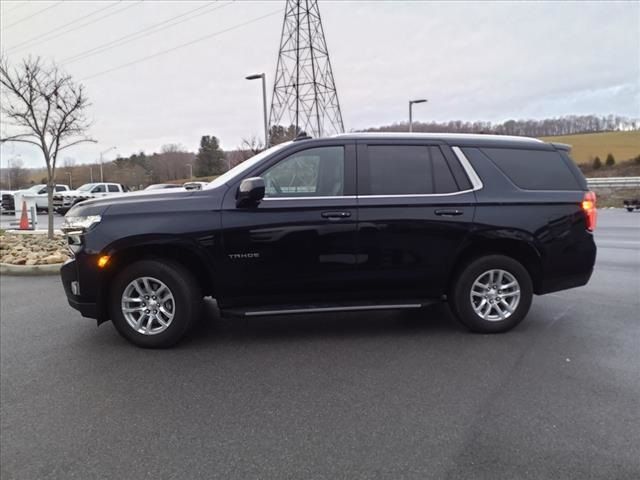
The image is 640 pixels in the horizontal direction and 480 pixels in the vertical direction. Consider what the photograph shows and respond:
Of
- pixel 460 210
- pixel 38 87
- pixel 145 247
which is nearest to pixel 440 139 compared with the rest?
pixel 460 210

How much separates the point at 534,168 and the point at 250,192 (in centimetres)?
290

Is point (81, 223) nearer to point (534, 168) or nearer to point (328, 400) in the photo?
point (328, 400)

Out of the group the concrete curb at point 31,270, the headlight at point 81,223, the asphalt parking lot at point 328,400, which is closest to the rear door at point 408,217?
the asphalt parking lot at point 328,400

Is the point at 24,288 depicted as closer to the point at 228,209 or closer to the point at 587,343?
the point at 228,209

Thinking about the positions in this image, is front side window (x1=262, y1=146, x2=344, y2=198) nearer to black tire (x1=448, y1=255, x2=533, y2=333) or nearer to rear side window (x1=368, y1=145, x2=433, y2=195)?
rear side window (x1=368, y1=145, x2=433, y2=195)

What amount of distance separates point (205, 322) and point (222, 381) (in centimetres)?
165

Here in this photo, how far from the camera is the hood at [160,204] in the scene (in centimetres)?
425

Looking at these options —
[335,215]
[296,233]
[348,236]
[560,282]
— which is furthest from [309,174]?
[560,282]

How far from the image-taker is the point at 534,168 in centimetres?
480

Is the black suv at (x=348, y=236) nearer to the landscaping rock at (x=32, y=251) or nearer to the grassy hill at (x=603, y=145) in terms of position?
the landscaping rock at (x=32, y=251)

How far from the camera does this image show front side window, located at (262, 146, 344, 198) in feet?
14.6

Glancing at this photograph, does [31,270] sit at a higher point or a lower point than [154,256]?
lower

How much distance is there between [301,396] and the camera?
3.43m

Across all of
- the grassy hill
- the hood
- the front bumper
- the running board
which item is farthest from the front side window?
the grassy hill
